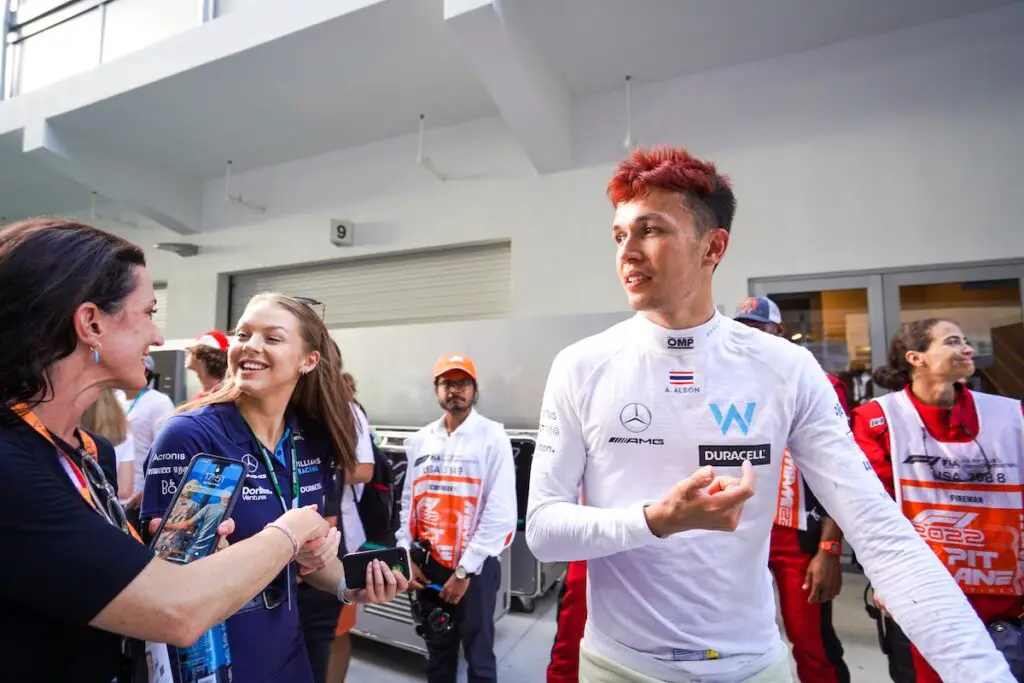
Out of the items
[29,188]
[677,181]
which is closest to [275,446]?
[677,181]

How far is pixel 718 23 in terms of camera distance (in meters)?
4.04

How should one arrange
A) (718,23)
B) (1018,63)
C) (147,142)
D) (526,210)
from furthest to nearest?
(147,142) → (526,210) → (718,23) → (1018,63)

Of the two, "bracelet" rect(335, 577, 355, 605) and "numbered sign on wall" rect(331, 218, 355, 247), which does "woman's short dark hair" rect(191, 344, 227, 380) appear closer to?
"bracelet" rect(335, 577, 355, 605)

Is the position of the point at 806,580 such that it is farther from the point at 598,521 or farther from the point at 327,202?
the point at 327,202

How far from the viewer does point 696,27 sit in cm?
410

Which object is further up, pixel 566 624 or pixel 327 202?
pixel 327 202

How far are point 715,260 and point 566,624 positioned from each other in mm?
1554

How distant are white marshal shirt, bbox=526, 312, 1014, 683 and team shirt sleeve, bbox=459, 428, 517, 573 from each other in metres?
1.34

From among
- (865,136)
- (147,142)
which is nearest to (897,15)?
(865,136)

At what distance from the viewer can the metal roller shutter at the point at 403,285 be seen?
18.5 feet

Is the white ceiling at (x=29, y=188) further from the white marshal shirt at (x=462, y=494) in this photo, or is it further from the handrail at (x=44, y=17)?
the white marshal shirt at (x=462, y=494)

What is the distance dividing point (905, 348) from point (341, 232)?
18.3 ft

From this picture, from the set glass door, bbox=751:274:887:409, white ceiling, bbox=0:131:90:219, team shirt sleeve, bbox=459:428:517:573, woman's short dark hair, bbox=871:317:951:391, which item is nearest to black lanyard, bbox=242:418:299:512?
team shirt sleeve, bbox=459:428:517:573

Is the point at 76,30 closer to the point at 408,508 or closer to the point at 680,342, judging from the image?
the point at 408,508
